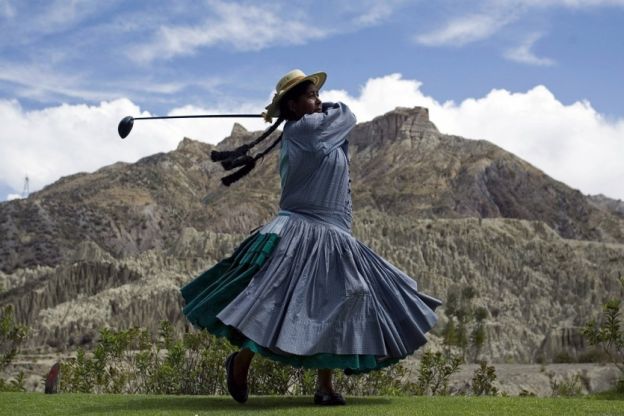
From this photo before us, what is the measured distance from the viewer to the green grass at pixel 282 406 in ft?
19.6

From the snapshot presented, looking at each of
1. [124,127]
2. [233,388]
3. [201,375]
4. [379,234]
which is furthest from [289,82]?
[379,234]

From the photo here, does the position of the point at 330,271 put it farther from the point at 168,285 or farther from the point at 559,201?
the point at 559,201

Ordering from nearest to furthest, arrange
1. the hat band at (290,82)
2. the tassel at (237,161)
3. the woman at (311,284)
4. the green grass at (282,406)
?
the green grass at (282,406)
the woman at (311,284)
the hat band at (290,82)
the tassel at (237,161)

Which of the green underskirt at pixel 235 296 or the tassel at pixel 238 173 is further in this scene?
the tassel at pixel 238 173

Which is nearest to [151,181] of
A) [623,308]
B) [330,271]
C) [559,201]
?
[559,201]

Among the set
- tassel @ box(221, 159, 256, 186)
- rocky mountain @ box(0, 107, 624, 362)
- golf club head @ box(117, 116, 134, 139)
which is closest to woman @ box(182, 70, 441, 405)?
tassel @ box(221, 159, 256, 186)

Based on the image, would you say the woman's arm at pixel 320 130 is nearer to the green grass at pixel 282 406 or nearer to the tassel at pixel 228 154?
the tassel at pixel 228 154

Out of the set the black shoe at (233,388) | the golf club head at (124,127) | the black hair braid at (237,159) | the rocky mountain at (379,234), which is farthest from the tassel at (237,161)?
the rocky mountain at (379,234)

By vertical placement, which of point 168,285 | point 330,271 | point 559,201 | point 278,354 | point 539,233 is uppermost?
point 559,201

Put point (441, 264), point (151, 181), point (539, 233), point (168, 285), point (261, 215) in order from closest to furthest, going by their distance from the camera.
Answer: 1. point (168, 285)
2. point (441, 264)
3. point (539, 233)
4. point (261, 215)
5. point (151, 181)

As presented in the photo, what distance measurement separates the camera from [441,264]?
7800 cm

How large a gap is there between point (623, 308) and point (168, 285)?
3538 cm

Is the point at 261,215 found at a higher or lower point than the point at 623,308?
higher

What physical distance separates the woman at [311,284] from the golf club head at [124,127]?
0.84 metres
